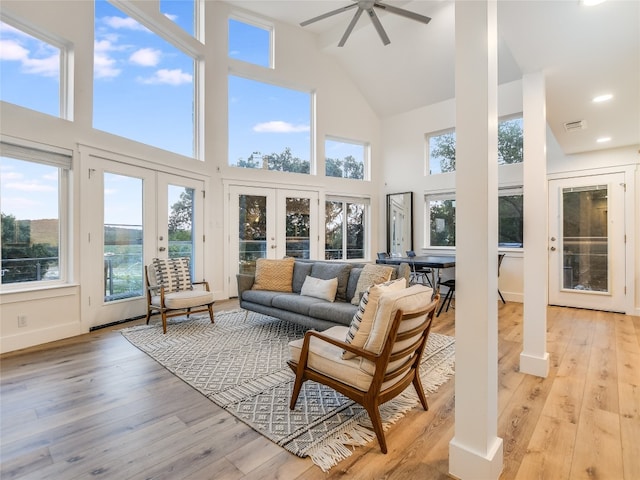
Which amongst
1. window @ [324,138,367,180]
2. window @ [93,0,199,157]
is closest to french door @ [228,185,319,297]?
window @ [324,138,367,180]

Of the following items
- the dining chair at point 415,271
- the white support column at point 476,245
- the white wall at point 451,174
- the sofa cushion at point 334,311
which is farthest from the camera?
the dining chair at point 415,271

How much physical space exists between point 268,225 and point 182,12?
3.81 metres

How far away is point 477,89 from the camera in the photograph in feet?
4.87

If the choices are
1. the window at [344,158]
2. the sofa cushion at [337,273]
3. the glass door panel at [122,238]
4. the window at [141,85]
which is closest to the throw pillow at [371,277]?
the sofa cushion at [337,273]

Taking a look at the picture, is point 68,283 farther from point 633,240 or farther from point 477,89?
point 633,240

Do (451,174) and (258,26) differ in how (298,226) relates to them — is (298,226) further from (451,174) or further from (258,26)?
(258,26)

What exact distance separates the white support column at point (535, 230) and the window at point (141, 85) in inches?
190

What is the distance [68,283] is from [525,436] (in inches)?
182

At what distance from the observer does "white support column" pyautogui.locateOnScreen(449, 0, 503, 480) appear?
1474mm

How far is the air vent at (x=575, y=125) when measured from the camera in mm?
3908

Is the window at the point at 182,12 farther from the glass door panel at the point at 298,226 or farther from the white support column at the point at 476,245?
the white support column at the point at 476,245

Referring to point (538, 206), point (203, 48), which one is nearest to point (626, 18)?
point (538, 206)

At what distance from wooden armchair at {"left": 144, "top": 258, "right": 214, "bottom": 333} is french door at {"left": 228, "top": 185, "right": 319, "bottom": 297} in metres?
1.54

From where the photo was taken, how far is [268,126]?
6.55m
